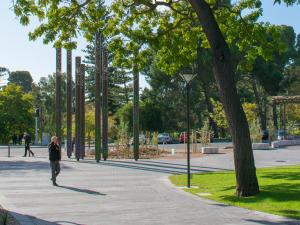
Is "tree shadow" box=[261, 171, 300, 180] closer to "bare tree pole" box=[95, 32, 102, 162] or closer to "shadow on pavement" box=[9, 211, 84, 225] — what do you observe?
"shadow on pavement" box=[9, 211, 84, 225]

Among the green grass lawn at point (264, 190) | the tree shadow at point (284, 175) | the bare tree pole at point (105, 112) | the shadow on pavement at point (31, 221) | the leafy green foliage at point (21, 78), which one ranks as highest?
the leafy green foliage at point (21, 78)

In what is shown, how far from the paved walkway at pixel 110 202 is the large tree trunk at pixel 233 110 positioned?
1.29 meters

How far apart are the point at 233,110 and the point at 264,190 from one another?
7.80 ft

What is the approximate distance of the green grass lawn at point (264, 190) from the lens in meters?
11.8

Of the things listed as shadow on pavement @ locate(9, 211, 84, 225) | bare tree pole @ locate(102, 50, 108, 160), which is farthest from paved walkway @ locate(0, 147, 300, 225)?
bare tree pole @ locate(102, 50, 108, 160)

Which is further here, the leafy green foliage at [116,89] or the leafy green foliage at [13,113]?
the leafy green foliage at [116,89]

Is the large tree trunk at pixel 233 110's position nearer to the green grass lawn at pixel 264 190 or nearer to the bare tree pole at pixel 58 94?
the green grass lawn at pixel 264 190

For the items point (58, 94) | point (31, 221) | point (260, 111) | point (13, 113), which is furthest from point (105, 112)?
point (260, 111)

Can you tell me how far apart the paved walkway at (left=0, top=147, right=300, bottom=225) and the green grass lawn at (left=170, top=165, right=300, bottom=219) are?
475 millimetres

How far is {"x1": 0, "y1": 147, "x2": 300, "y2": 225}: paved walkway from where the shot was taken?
10375 mm

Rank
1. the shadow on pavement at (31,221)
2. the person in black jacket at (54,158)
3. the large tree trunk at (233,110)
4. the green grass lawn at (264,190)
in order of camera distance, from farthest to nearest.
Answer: the person in black jacket at (54,158)
the large tree trunk at (233,110)
the green grass lawn at (264,190)
the shadow on pavement at (31,221)

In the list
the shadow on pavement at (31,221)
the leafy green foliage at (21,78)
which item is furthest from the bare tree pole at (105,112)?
the leafy green foliage at (21,78)

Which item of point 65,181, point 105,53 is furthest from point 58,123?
point 65,181

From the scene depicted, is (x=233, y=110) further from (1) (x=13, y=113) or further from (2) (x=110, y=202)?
(1) (x=13, y=113)
